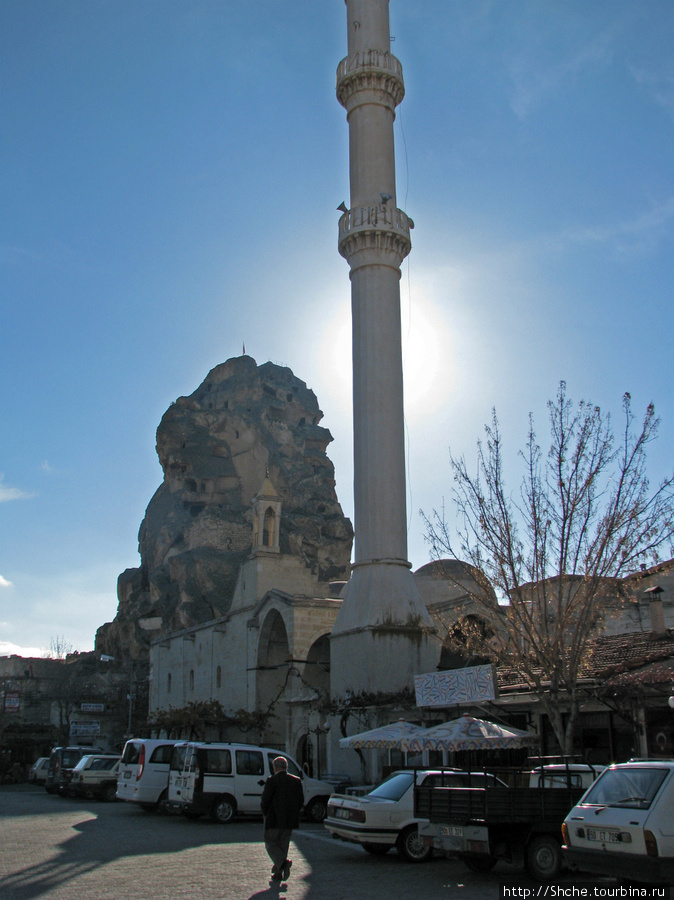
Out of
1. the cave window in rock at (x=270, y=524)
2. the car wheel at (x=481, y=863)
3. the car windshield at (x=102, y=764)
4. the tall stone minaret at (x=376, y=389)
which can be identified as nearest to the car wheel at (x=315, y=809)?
the tall stone minaret at (x=376, y=389)

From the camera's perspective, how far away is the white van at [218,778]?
1692 centimetres

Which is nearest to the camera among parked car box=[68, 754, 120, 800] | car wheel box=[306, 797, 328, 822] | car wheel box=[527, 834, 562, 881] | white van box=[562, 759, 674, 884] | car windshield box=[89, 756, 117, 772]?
white van box=[562, 759, 674, 884]

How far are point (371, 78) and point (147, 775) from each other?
2359 cm

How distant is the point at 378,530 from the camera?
82.3 feet

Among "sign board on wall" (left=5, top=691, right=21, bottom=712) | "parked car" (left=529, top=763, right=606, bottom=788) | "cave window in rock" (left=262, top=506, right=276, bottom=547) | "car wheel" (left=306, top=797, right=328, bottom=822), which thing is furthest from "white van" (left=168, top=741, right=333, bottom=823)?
"sign board on wall" (left=5, top=691, right=21, bottom=712)

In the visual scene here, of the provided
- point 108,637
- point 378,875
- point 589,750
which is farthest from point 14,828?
point 108,637

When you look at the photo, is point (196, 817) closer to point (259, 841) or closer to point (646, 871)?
point (259, 841)

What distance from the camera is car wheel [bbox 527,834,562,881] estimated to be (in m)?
9.75

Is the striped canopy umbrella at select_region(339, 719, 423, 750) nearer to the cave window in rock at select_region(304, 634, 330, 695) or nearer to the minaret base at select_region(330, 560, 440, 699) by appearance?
the minaret base at select_region(330, 560, 440, 699)

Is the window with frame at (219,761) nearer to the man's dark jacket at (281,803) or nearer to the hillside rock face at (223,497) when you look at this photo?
the man's dark jacket at (281,803)

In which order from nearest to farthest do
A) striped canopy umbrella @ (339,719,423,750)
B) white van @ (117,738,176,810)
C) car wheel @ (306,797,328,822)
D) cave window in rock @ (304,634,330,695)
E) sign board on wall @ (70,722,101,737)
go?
striped canopy umbrella @ (339,719,423,750) → car wheel @ (306,797,328,822) → white van @ (117,738,176,810) → cave window in rock @ (304,634,330,695) → sign board on wall @ (70,722,101,737)

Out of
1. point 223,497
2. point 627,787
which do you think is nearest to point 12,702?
point 223,497

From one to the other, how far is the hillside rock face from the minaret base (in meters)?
48.0

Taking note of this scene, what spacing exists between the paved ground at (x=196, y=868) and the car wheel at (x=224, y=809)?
0.39m
